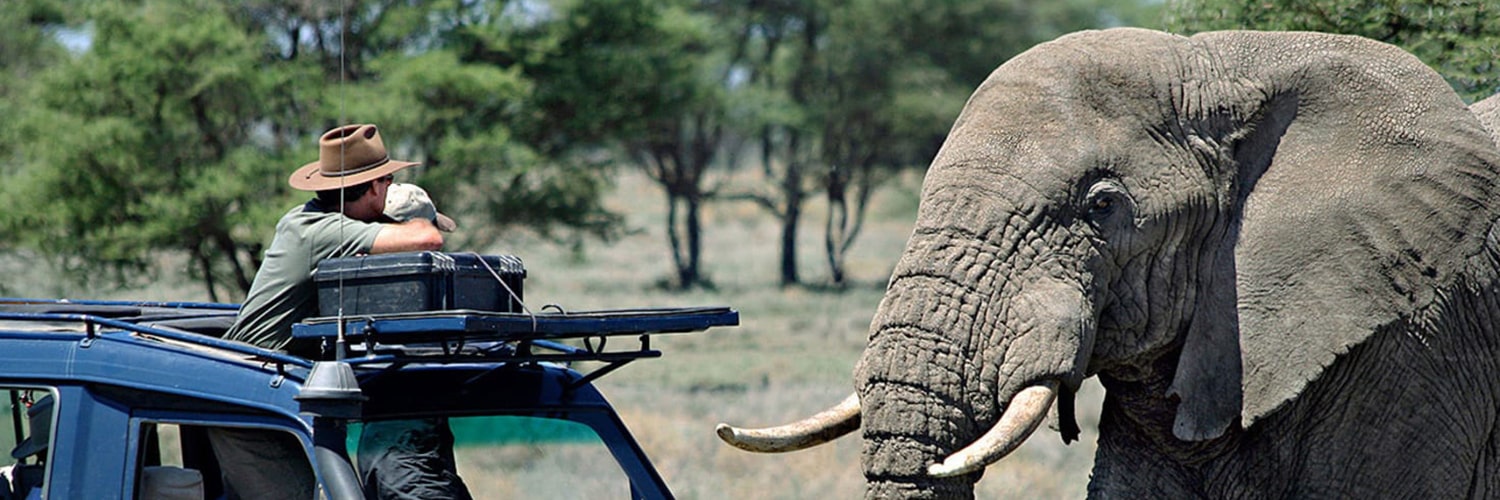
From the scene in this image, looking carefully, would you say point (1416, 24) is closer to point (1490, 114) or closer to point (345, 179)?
point (1490, 114)

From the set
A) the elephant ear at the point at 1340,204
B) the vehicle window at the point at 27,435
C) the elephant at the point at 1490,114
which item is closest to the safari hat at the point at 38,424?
the vehicle window at the point at 27,435

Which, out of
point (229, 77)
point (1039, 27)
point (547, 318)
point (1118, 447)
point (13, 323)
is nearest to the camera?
point (547, 318)

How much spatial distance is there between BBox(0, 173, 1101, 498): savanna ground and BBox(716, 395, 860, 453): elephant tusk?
46cm

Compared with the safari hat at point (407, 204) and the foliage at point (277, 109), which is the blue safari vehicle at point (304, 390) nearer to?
the safari hat at point (407, 204)

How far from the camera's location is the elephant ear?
488 cm

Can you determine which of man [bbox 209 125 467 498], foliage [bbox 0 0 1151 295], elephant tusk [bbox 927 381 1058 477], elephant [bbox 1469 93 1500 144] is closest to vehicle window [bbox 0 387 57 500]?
man [bbox 209 125 467 498]

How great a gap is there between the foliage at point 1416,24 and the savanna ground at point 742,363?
12.2 ft

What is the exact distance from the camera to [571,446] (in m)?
4.77

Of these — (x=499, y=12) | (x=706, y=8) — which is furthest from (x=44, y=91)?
(x=706, y=8)

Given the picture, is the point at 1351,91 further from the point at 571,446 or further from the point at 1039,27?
the point at 1039,27

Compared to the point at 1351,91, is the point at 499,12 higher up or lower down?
lower down

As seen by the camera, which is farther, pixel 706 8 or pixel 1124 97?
pixel 706 8

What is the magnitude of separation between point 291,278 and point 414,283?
2.32 feet

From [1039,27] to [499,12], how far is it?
16708 millimetres
